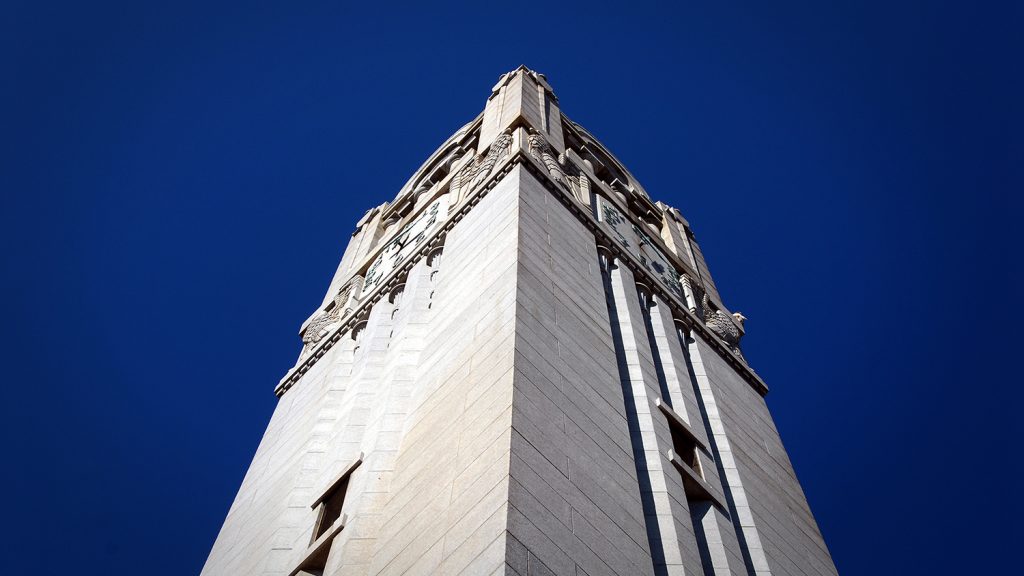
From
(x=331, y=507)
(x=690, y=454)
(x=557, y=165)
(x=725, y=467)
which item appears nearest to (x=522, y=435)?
(x=331, y=507)

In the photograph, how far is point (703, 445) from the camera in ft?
65.0

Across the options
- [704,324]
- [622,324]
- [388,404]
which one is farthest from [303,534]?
[704,324]

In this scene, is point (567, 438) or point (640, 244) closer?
point (567, 438)

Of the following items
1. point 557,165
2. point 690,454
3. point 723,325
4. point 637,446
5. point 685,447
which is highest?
point 557,165

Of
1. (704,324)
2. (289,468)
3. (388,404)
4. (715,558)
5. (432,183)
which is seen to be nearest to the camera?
(715,558)

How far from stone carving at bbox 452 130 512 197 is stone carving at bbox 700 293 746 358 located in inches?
285

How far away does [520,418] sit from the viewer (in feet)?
47.2

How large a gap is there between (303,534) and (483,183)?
1107cm

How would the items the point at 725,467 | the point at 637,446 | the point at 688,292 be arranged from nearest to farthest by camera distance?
1. the point at 637,446
2. the point at 725,467
3. the point at 688,292

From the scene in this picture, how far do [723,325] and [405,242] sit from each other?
367 inches

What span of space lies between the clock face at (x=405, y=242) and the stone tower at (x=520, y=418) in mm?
176

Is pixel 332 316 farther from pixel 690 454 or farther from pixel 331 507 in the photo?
pixel 690 454

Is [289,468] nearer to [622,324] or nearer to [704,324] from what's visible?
[622,324]

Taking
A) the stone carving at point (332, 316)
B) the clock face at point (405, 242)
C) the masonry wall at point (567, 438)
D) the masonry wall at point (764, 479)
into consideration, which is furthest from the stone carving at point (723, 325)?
the stone carving at point (332, 316)
